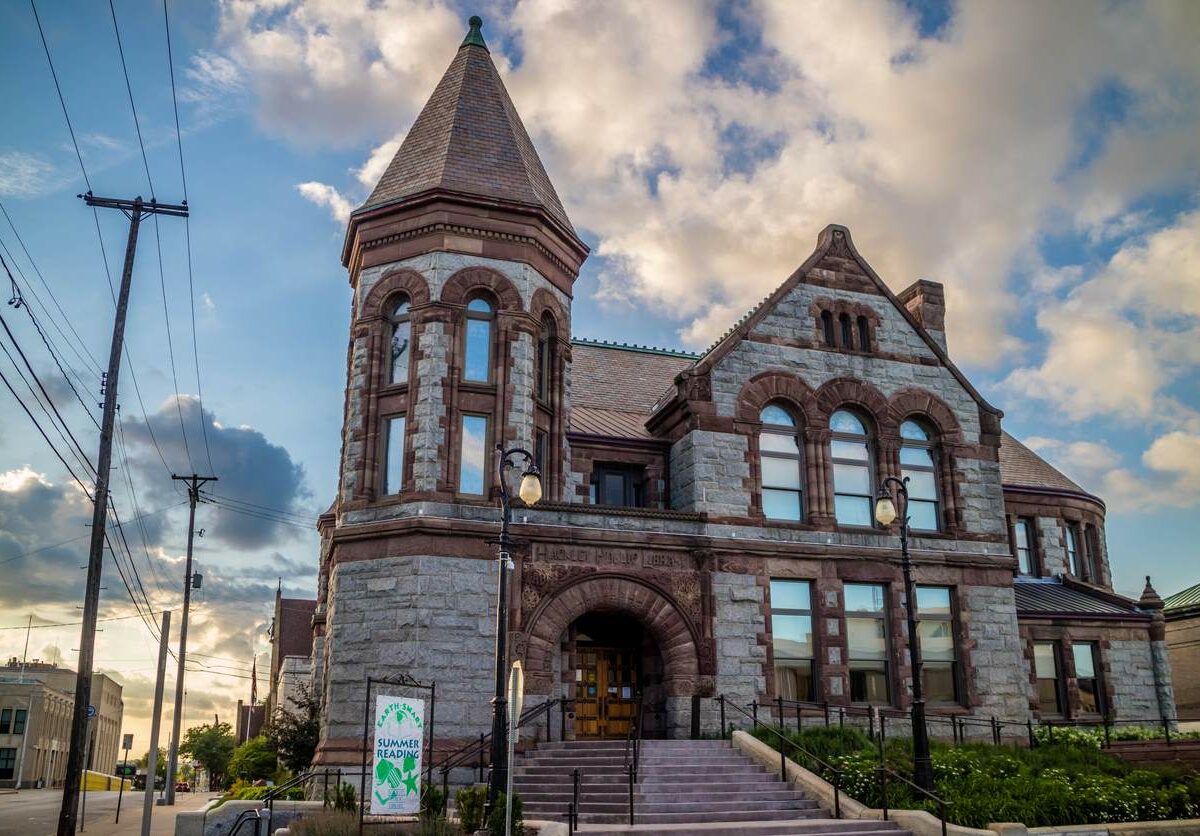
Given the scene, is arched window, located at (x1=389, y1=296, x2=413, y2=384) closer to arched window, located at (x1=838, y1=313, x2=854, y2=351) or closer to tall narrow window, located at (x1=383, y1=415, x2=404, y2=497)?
tall narrow window, located at (x1=383, y1=415, x2=404, y2=497)

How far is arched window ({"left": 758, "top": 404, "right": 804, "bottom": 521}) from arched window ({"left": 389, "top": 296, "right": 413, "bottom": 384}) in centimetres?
875

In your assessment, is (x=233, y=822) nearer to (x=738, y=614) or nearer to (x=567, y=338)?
(x=738, y=614)

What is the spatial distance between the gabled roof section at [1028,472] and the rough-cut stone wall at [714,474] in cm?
1212

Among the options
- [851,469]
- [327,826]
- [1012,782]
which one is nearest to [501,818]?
[327,826]

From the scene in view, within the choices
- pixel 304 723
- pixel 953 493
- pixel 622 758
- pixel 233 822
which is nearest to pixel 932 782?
pixel 622 758

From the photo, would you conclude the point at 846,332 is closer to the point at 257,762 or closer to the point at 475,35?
the point at 475,35

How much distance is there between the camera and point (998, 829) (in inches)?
666

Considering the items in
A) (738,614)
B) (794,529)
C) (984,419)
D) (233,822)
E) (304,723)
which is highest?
(984,419)

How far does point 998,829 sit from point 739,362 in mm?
12549

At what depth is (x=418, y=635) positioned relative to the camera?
2111cm

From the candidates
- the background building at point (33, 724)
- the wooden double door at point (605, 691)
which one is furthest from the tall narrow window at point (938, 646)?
the background building at point (33, 724)

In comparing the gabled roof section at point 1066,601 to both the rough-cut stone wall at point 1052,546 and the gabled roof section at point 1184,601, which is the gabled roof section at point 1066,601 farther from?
the gabled roof section at point 1184,601

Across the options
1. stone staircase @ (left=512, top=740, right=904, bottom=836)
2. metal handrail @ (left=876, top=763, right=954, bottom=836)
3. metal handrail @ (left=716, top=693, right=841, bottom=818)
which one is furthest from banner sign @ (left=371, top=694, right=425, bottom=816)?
metal handrail @ (left=876, top=763, right=954, bottom=836)

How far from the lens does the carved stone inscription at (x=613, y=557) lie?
22734 mm
